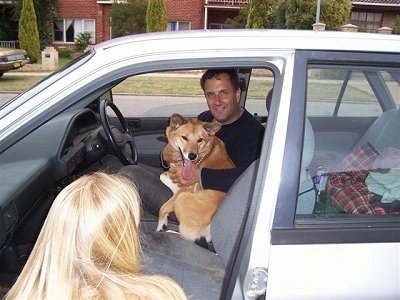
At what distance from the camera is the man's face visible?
2979 millimetres

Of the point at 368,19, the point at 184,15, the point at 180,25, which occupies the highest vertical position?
the point at 368,19

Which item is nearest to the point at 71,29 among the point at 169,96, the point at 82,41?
the point at 82,41

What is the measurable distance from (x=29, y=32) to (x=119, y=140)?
708 inches

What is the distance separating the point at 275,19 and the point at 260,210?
1892 centimetres

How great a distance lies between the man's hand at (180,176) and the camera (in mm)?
2800

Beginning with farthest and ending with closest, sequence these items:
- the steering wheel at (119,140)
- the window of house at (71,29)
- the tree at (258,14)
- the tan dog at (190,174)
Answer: the window of house at (71,29), the tree at (258,14), the steering wheel at (119,140), the tan dog at (190,174)

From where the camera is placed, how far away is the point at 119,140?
3.27 metres

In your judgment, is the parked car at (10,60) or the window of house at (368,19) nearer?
the parked car at (10,60)

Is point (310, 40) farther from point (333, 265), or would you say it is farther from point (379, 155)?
point (333, 265)

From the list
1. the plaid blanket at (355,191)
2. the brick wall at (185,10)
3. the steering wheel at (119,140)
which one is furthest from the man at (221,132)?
the brick wall at (185,10)

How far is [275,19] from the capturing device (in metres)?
19.4

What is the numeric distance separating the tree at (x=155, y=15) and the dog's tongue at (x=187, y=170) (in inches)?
692

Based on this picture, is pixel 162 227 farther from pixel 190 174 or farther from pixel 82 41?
pixel 82 41

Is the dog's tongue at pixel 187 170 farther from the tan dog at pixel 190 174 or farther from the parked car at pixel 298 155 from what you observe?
the parked car at pixel 298 155
